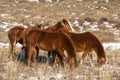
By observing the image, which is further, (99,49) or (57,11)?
(57,11)

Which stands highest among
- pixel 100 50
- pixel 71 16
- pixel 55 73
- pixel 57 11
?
pixel 100 50

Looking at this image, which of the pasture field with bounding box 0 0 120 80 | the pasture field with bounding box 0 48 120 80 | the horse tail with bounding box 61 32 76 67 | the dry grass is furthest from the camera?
the dry grass

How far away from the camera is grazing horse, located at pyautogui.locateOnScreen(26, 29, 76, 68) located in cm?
872

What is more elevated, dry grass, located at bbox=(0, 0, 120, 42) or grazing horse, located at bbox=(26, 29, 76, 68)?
grazing horse, located at bbox=(26, 29, 76, 68)

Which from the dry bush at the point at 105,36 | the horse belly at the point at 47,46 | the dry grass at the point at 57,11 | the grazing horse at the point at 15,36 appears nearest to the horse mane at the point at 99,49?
the horse belly at the point at 47,46

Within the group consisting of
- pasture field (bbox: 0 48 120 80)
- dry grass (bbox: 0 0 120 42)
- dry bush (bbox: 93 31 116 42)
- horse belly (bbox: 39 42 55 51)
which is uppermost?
horse belly (bbox: 39 42 55 51)

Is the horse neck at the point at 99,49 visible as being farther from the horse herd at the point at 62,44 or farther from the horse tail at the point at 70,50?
the horse tail at the point at 70,50

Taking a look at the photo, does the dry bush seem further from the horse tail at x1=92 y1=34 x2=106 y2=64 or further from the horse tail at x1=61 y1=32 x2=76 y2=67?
the horse tail at x1=61 y1=32 x2=76 y2=67

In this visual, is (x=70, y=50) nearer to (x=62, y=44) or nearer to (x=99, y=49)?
(x=62, y=44)

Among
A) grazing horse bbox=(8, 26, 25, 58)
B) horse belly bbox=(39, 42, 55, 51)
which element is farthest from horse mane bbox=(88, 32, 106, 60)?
grazing horse bbox=(8, 26, 25, 58)

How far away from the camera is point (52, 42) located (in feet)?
30.0

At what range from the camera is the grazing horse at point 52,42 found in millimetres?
8719

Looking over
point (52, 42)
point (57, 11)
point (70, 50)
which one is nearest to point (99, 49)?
point (70, 50)

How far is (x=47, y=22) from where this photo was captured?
29.6 m
